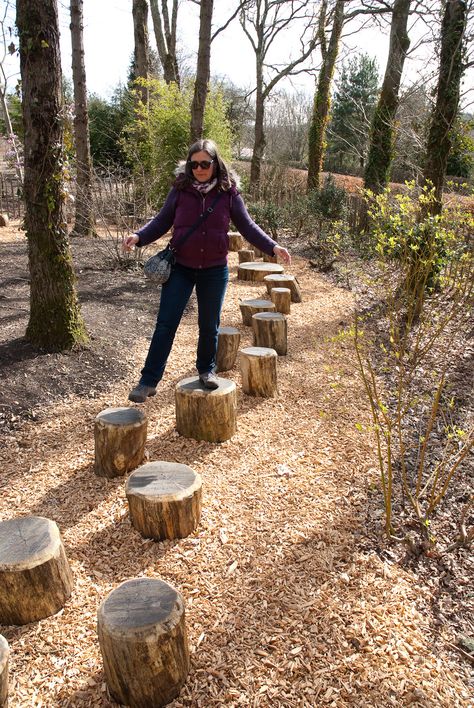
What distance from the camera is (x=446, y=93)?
20.2 ft

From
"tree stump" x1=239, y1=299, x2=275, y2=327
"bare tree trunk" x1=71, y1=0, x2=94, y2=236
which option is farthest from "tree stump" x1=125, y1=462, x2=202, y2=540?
"bare tree trunk" x1=71, y1=0, x2=94, y2=236

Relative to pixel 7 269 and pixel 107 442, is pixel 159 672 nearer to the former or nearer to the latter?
pixel 107 442

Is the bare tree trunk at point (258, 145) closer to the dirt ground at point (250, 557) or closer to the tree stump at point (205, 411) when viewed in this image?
the dirt ground at point (250, 557)

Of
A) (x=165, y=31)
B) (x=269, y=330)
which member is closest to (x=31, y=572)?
(x=269, y=330)

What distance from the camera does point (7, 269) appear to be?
7.31 meters

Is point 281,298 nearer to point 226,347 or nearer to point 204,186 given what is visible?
point 226,347

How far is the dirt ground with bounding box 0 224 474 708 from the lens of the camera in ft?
5.93

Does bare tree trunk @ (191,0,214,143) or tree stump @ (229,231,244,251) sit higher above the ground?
bare tree trunk @ (191,0,214,143)

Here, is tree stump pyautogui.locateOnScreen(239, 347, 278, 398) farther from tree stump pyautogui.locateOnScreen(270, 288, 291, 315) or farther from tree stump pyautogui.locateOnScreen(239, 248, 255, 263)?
tree stump pyautogui.locateOnScreen(239, 248, 255, 263)

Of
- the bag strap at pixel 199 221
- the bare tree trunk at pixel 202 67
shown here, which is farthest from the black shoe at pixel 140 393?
the bare tree trunk at pixel 202 67

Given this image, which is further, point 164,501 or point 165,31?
point 165,31

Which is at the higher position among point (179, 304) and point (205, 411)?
point (179, 304)

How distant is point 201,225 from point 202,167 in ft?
1.07

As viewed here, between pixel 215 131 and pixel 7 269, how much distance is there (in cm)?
742
